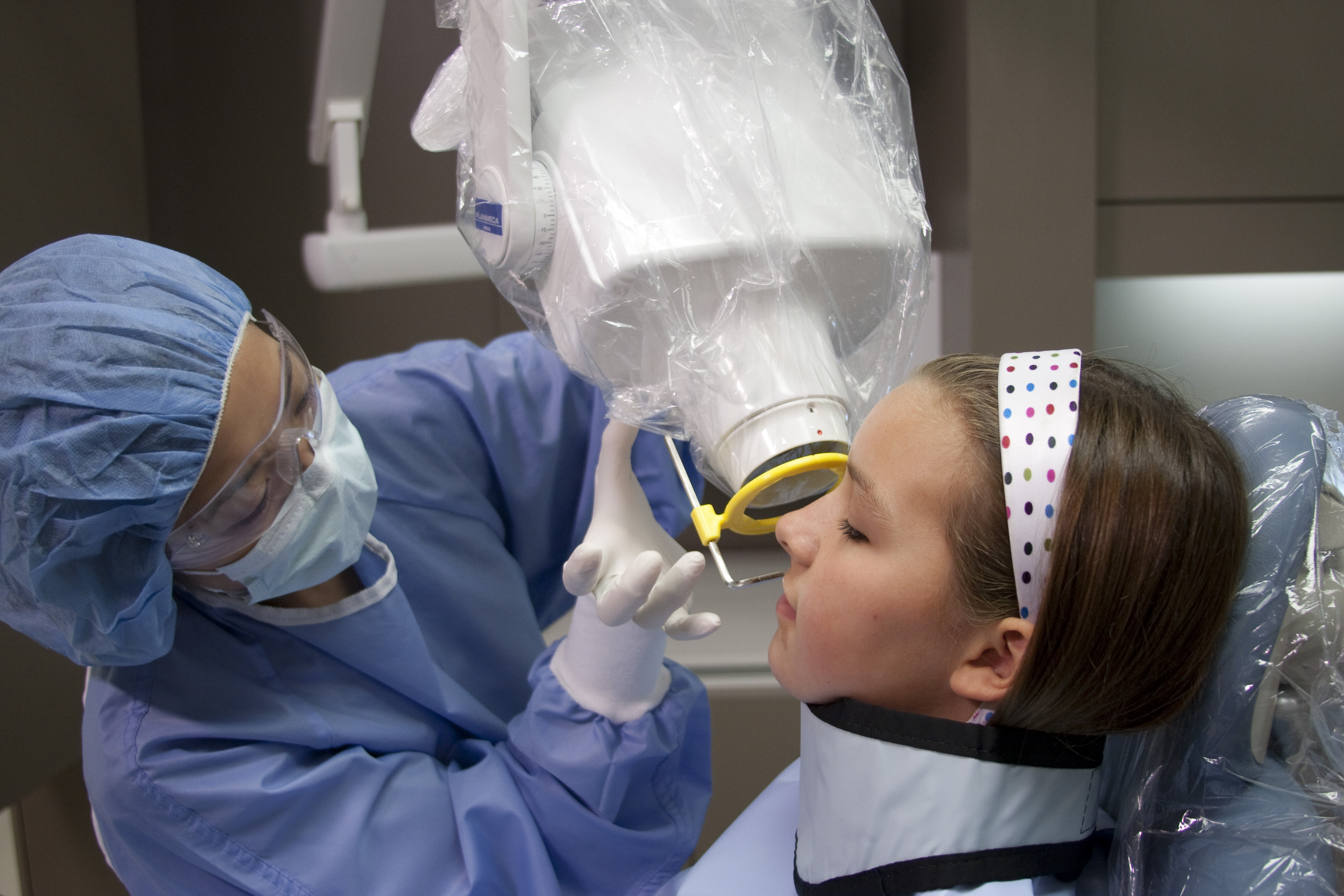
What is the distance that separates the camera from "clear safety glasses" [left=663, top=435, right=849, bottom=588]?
738 millimetres

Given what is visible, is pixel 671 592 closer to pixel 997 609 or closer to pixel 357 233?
pixel 997 609

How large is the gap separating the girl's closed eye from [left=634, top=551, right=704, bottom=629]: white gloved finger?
0.48 ft

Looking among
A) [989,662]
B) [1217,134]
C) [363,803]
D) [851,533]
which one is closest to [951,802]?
[989,662]

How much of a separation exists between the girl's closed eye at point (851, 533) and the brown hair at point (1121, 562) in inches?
3.9

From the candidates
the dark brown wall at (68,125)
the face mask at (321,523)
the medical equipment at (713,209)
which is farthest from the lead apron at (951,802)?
the dark brown wall at (68,125)

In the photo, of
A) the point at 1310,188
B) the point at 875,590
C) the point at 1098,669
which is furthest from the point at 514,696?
the point at 1310,188

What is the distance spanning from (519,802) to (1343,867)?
0.84m

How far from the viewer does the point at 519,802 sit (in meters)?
1.12

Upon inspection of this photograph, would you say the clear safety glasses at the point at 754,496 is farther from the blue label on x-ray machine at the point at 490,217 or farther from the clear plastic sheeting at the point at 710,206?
the blue label on x-ray machine at the point at 490,217

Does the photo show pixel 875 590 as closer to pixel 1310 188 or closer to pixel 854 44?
pixel 854 44

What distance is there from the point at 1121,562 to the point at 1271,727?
234 mm

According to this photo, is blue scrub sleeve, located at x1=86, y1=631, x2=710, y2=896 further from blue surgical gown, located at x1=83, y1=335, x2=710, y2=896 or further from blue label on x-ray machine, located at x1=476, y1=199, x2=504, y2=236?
blue label on x-ray machine, located at x1=476, y1=199, x2=504, y2=236

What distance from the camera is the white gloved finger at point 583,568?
967 millimetres

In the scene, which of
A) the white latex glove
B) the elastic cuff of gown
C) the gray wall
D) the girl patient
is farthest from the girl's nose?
the gray wall
